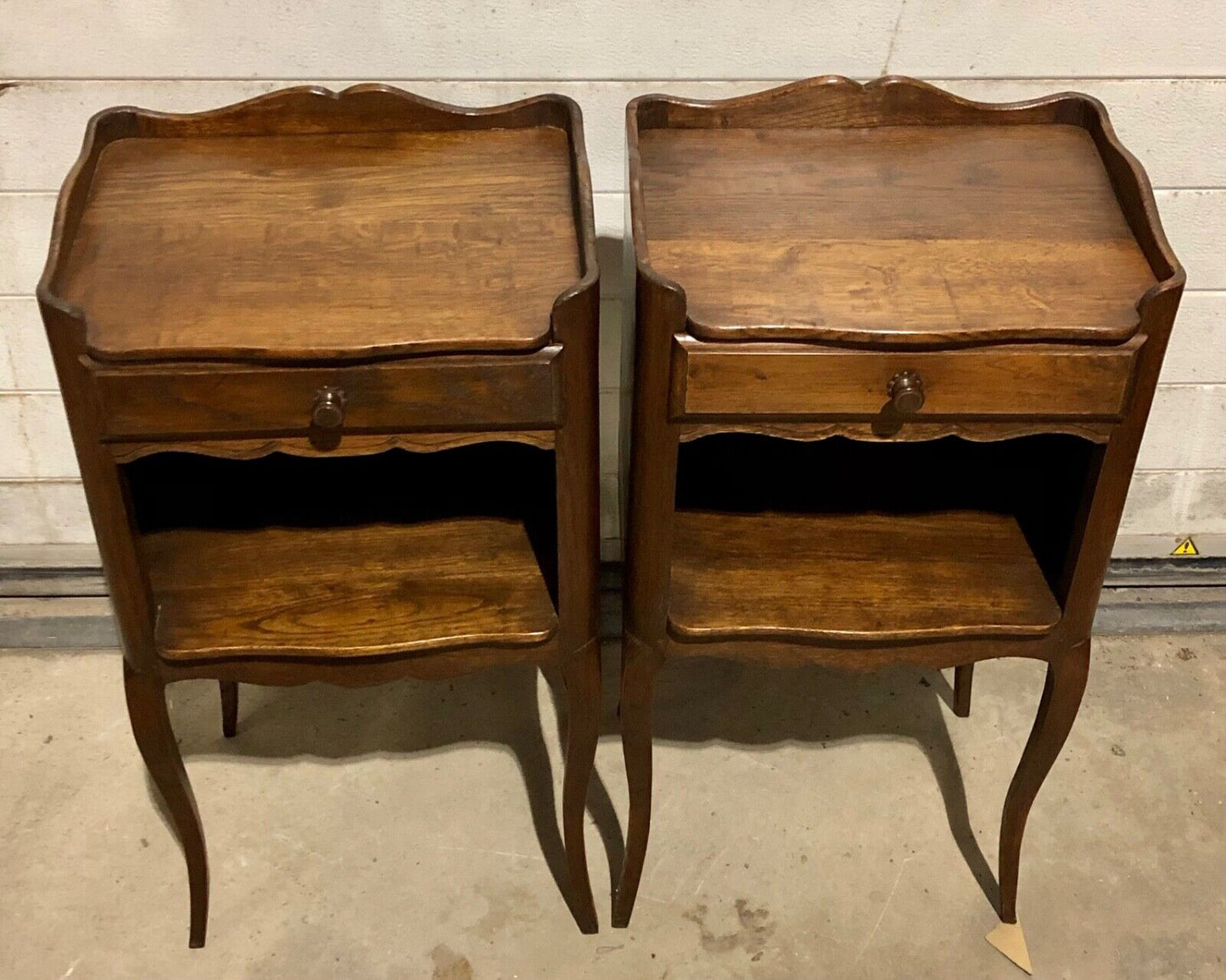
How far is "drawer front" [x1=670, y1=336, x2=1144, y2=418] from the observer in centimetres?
111

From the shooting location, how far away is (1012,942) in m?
1.59

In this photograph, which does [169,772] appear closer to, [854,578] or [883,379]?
[854,578]

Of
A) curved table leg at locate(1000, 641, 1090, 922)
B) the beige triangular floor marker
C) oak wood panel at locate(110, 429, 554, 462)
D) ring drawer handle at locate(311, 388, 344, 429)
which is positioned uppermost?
ring drawer handle at locate(311, 388, 344, 429)

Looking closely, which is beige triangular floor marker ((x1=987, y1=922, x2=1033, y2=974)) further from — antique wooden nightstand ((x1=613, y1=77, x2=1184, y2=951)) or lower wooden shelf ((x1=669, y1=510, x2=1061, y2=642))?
lower wooden shelf ((x1=669, y1=510, x2=1061, y2=642))

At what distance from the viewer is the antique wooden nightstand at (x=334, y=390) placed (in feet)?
3.58

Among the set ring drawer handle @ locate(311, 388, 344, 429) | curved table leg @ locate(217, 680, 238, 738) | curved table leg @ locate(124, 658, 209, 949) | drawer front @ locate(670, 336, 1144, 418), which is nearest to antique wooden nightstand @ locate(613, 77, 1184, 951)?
drawer front @ locate(670, 336, 1144, 418)

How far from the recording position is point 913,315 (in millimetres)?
1117

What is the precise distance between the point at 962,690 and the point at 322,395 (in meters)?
1.15

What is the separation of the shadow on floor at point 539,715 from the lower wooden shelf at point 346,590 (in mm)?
526

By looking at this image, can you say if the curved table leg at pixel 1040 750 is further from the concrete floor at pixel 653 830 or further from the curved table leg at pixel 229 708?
the curved table leg at pixel 229 708

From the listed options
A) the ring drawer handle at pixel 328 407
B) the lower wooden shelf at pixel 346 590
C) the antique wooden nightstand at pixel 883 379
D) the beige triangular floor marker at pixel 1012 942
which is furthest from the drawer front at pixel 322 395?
the beige triangular floor marker at pixel 1012 942

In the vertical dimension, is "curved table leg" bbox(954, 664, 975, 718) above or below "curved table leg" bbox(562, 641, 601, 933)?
below

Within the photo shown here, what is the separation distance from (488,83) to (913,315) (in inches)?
26.8

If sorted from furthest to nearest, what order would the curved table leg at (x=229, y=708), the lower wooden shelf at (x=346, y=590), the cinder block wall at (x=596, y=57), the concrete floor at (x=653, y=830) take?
the curved table leg at (x=229, y=708) → the concrete floor at (x=653, y=830) → the cinder block wall at (x=596, y=57) → the lower wooden shelf at (x=346, y=590)
